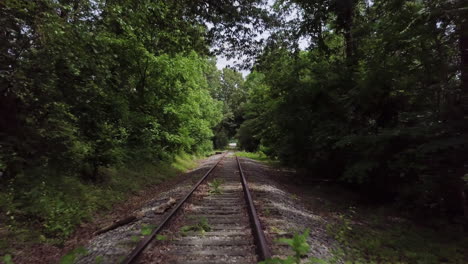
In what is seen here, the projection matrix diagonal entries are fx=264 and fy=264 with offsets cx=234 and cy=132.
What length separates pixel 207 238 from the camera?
4445mm

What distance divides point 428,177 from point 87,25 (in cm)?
925

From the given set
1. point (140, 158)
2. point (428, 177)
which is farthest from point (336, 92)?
point (140, 158)

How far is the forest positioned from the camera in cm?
555

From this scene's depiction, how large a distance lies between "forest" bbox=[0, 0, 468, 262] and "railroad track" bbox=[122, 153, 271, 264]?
232 centimetres

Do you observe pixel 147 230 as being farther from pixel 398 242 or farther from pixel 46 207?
pixel 398 242

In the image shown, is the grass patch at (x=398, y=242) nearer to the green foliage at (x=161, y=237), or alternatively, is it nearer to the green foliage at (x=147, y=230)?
the green foliage at (x=161, y=237)

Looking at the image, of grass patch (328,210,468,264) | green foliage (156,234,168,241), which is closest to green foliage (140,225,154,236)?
green foliage (156,234,168,241)

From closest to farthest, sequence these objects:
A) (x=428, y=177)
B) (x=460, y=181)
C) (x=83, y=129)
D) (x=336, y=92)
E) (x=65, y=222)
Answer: (x=65, y=222), (x=460, y=181), (x=428, y=177), (x=83, y=129), (x=336, y=92)

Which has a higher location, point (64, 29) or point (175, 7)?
point (175, 7)

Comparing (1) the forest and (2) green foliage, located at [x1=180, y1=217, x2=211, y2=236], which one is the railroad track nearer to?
(2) green foliage, located at [x1=180, y1=217, x2=211, y2=236]

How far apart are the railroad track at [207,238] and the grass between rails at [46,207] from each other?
222 cm

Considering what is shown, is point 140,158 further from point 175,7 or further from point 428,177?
point 428,177

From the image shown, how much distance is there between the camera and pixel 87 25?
6430 mm

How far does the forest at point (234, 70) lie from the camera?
555cm
